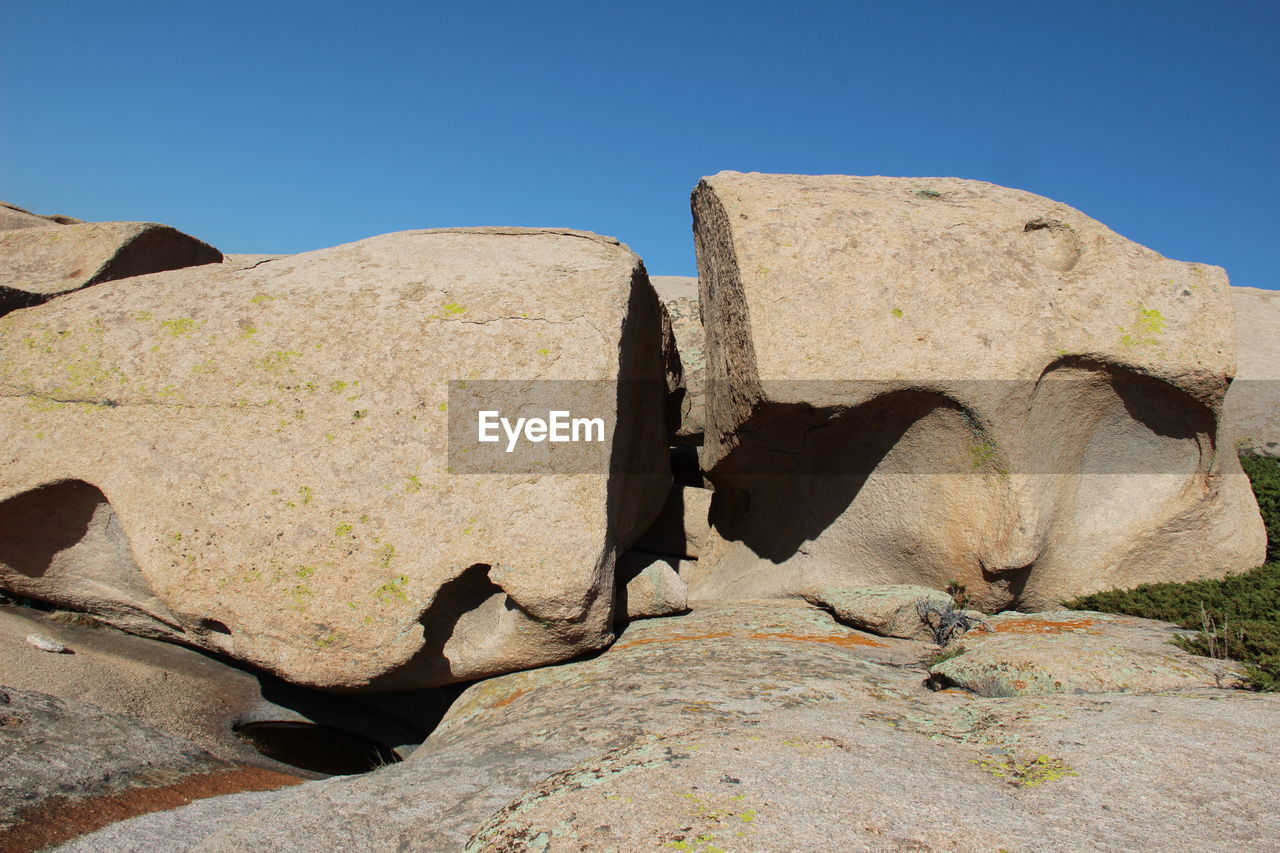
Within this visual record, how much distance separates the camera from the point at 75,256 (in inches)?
256

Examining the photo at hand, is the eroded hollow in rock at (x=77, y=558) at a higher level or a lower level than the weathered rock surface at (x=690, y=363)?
lower

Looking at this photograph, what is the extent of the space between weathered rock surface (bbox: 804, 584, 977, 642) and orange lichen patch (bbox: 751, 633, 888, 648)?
224 millimetres

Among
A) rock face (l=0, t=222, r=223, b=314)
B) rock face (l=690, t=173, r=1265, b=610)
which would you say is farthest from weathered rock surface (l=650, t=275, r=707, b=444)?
rock face (l=0, t=222, r=223, b=314)

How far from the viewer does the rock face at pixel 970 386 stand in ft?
18.5

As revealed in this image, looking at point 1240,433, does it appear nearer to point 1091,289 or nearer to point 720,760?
point 1091,289

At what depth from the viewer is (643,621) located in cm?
608

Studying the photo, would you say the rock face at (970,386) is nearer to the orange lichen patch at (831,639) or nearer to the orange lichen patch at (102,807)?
the orange lichen patch at (831,639)

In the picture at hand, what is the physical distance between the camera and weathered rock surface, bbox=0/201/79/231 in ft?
28.4

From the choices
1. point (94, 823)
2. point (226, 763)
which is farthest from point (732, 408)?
point (94, 823)

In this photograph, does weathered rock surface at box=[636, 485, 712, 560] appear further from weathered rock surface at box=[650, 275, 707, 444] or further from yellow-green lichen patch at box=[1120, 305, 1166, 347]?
yellow-green lichen patch at box=[1120, 305, 1166, 347]

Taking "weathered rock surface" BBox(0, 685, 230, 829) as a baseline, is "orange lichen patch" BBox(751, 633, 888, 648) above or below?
above

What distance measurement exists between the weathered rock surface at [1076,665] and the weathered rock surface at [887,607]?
60 centimetres

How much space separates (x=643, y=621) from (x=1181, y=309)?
4249 mm

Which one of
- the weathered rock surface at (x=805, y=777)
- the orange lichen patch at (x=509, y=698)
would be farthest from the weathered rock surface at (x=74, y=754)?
the orange lichen patch at (x=509, y=698)
